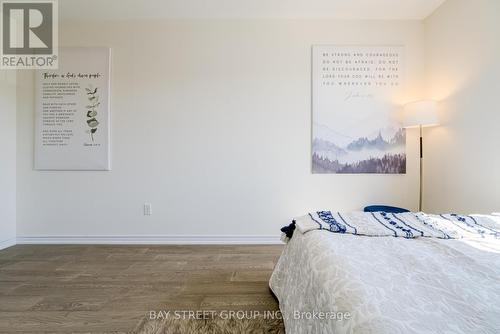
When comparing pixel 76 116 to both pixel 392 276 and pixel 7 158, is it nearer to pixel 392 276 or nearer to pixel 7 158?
pixel 7 158

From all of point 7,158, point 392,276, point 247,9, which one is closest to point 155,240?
point 7,158

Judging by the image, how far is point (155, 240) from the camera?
8.86 feet

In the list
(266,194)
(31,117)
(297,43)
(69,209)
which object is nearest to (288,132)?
(266,194)

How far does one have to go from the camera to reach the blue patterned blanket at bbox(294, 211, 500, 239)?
1.16 m

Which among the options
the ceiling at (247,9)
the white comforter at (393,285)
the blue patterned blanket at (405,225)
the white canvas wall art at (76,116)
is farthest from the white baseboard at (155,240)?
the ceiling at (247,9)

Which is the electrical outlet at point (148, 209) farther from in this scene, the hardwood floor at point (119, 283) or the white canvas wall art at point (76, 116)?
the white canvas wall art at point (76, 116)

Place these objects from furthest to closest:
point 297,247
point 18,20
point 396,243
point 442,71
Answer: point 18,20 → point 442,71 → point 297,247 → point 396,243

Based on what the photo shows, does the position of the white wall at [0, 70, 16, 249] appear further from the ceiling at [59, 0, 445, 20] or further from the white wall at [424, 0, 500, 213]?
the white wall at [424, 0, 500, 213]

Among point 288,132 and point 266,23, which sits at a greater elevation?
point 266,23

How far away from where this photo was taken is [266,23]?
267cm

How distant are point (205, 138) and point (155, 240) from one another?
1.23 m

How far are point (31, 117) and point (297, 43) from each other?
9.72ft

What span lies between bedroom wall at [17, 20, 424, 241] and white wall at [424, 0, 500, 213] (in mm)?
237

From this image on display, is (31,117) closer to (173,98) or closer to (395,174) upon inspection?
(173,98)
